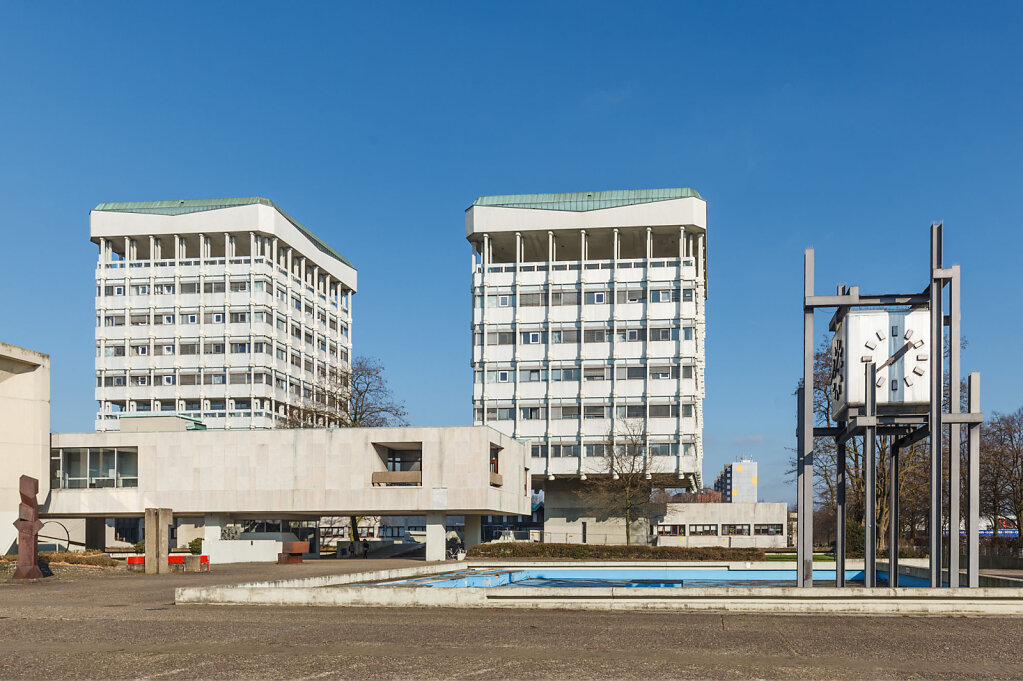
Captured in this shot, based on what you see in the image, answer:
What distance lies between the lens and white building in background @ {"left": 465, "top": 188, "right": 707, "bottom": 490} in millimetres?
75938

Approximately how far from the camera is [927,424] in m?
21.7

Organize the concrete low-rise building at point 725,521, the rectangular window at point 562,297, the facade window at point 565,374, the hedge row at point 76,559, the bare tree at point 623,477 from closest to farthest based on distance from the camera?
the hedge row at point 76,559, the bare tree at point 623,477, the facade window at point 565,374, the rectangular window at point 562,297, the concrete low-rise building at point 725,521

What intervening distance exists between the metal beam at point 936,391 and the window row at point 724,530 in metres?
63.8

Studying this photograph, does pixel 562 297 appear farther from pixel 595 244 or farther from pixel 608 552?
pixel 608 552

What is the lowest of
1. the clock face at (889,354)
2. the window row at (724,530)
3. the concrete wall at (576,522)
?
the window row at (724,530)

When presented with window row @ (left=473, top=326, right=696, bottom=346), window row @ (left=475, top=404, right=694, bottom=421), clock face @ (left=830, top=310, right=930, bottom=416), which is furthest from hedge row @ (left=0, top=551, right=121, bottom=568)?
window row @ (left=473, top=326, right=696, bottom=346)

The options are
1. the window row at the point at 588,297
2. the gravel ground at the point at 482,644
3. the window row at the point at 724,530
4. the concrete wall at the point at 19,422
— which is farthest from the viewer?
the window row at the point at 724,530

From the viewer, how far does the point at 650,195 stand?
8019 centimetres

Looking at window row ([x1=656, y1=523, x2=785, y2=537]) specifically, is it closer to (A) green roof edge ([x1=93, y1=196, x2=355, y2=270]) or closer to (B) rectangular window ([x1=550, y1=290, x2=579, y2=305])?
(B) rectangular window ([x1=550, y1=290, x2=579, y2=305])

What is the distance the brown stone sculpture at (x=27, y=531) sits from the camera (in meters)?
29.9

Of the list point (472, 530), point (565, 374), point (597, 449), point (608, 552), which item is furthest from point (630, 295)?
point (608, 552)

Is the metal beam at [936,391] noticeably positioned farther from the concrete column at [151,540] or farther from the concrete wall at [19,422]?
the concrete wall at [19,422]

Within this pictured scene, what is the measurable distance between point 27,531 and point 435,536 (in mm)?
23501

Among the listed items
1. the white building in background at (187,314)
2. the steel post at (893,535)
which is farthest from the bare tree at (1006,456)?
the white building in background at (187,314)
